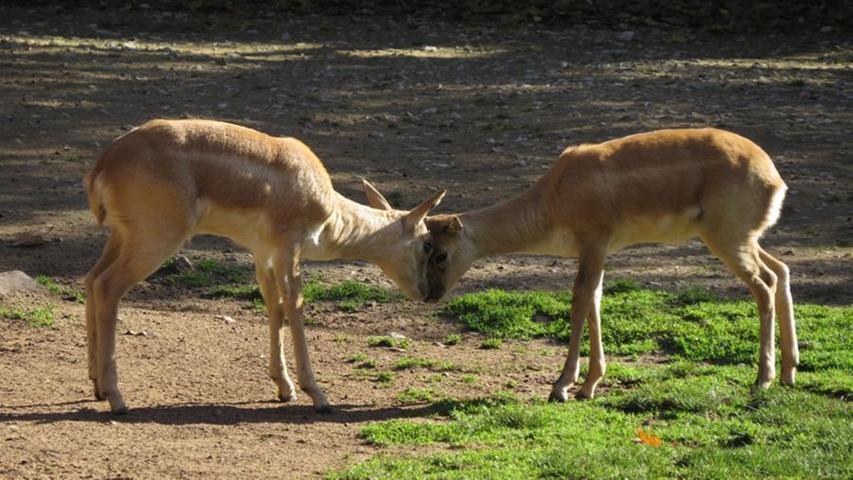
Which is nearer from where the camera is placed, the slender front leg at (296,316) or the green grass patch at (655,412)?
the green grass patch at (655,412)

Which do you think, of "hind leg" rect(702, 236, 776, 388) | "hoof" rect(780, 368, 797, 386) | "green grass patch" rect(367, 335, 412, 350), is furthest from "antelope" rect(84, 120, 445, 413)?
"hoof" rect(780, 368, 797, 386)

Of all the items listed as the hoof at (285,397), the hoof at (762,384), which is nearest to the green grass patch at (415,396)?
the hoof at (285,397)

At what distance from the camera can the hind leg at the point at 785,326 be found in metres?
8.52

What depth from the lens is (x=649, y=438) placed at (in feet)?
24.1

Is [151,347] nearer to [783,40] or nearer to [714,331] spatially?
[714,331]

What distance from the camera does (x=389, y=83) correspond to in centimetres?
1645

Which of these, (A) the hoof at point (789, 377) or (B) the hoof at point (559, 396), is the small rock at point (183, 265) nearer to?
(B) the hoof at point (559, 396)

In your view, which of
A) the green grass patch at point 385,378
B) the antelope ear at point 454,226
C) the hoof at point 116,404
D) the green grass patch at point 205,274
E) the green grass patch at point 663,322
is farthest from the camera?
the green grass patch at point 205,274

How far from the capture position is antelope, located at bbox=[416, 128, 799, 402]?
8.51 m

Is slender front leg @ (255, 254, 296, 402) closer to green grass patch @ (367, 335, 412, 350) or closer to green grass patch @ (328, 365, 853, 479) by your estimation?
green grass patch @ (328, 365, 853, 479)

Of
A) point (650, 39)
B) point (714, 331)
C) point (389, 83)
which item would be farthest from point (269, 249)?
point (650, 39)

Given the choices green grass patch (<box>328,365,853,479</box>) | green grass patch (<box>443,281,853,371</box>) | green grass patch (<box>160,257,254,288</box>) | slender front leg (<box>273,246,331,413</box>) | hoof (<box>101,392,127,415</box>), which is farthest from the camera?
green grass patch (<box>160,257,254,288</box>)

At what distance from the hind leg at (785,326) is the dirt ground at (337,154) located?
1.50m

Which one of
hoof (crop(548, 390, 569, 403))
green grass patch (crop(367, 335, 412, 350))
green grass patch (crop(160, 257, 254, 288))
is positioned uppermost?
hoof (crop(548, 390, 569, 403))
